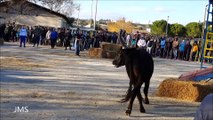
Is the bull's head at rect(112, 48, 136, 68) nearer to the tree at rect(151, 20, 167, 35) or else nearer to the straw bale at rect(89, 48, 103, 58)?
the straw bale at rect(89, 48, 103, 58)

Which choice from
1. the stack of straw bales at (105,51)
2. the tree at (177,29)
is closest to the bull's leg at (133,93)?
the stack of straw bales at (105,51)

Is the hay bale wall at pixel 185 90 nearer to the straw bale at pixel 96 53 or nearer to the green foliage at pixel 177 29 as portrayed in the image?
the straw bale at pixel 96 53

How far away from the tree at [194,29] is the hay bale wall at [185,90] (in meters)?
70.3

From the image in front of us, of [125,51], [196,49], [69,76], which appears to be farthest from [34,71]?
[196,49]

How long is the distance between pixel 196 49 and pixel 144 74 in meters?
25.9

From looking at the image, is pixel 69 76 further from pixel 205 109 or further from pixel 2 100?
pixel 205 109

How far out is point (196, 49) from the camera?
36188mm

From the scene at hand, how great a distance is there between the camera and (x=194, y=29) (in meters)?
86.3

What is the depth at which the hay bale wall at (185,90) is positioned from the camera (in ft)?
43.2

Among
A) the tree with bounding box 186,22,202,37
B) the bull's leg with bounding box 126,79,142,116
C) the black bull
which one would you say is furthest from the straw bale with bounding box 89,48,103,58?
the tree with bounding box 186,22,202,37

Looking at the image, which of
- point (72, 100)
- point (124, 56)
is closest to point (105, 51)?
point (72, 100)

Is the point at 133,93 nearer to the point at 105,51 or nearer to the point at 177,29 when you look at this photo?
the point at 105,51

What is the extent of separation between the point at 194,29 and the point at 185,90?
2934 inches

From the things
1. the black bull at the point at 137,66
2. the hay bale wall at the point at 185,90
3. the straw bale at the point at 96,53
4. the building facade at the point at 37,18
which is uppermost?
the building facade at the point at 37,18
